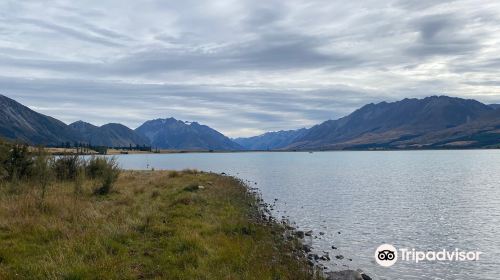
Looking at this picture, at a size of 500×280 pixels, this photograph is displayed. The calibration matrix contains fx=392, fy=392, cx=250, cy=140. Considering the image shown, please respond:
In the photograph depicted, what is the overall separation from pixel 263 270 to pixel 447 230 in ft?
66.3

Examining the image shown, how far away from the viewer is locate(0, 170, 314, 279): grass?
12.1 metres

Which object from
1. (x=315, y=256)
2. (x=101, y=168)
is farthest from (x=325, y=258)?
(x=101, y=168)

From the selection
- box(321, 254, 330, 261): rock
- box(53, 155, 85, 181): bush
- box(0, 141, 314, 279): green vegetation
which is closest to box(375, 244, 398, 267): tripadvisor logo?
box(321, 254, 330, 261): rock

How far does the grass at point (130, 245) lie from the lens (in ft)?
39.7

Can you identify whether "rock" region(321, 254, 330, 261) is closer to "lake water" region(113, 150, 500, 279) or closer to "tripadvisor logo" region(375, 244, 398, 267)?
"lake water" region(113, 150, 500, 279)

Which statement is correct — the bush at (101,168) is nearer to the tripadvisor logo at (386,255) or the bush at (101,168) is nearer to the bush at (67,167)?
the bush at (67,167)

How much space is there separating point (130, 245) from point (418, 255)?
1584 cm

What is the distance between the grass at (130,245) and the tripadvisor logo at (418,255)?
484 cm

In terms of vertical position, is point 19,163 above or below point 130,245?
above

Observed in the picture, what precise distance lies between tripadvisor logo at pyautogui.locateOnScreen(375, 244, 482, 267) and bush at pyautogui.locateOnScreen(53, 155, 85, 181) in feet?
91.0

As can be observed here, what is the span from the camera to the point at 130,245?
49.8ft

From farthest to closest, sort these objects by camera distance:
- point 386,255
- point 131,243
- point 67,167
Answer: point 67,167 → point 386,255 → point 131,243

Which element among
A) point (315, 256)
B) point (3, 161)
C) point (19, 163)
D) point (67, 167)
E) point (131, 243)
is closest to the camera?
point (131, 243)

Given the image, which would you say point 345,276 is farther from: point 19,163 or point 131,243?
point 19,163
